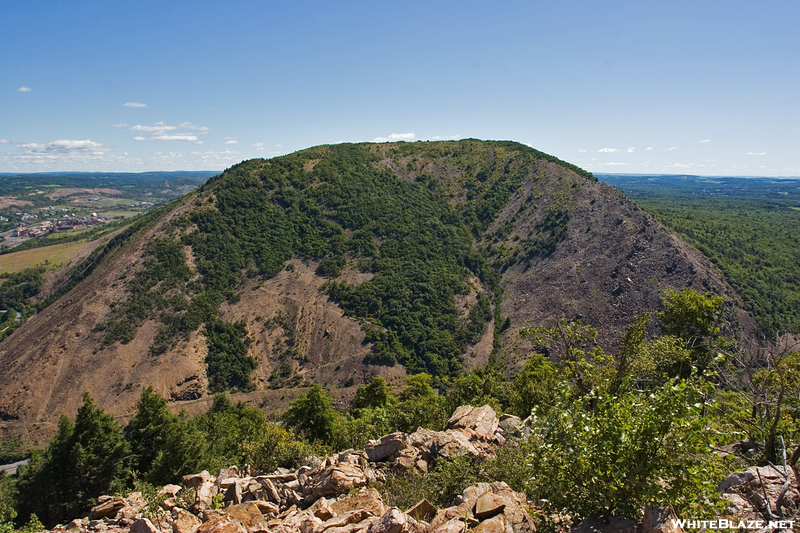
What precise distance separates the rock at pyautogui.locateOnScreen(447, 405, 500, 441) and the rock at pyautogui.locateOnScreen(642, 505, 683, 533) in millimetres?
14069

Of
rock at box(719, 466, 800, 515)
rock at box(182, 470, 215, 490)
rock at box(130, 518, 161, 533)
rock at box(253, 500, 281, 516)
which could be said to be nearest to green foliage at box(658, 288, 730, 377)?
rock at box(719, 466, 800, 515)

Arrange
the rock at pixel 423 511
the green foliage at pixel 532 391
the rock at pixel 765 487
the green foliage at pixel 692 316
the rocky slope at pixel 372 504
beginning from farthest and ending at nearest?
the green foliage at pixel 532 391 < the green foliage at pixel 692 316 < the rock at pixel 423 511 < the rocky slope at pixel 372 504 < the rock at pixel 765 487

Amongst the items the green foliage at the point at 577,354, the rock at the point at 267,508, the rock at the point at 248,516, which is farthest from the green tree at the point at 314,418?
the green foliage at the point at 577,354

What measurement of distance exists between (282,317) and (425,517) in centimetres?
6498

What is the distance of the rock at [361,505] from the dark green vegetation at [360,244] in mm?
55206

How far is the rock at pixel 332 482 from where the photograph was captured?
1661 centimetres

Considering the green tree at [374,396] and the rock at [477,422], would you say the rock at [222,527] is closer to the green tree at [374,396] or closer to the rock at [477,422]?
the rock at [477,422]

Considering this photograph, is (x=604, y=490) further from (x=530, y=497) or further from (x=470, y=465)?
(x=470, y=465)

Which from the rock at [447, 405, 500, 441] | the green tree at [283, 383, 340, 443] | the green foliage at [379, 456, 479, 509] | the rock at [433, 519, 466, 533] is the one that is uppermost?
the rock at [433, 519, 466, 533]

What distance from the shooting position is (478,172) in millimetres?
118250

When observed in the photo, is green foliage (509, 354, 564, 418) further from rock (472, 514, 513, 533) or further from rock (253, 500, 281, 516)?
rock (253, 500, 281, 516)

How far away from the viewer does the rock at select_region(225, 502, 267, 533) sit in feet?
42.9

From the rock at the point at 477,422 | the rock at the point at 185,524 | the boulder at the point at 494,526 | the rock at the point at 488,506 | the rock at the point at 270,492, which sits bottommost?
the rock at the point at 477,422

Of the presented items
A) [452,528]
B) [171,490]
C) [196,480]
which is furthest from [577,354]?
[171,490]
